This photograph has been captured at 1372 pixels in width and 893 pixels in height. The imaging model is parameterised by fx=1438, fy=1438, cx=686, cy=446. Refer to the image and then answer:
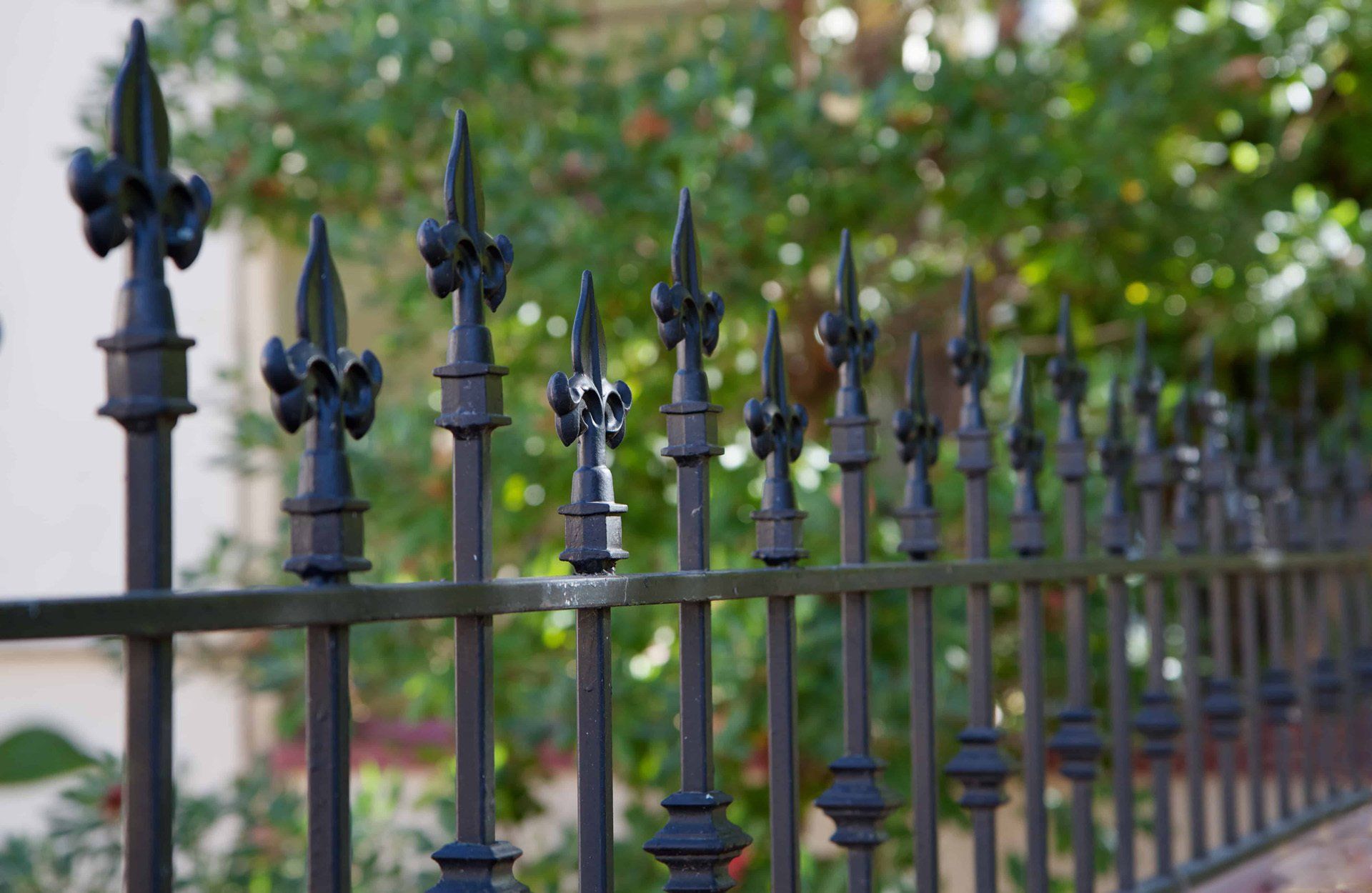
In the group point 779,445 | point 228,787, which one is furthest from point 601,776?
point 228,787

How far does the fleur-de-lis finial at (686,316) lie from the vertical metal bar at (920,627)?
33 cm

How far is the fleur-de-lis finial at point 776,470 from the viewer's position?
1.36 metres

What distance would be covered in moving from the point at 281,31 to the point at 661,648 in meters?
1.61

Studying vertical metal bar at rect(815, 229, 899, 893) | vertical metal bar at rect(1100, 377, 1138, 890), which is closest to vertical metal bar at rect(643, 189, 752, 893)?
vertical metal bar at rect(815, 229, 899, 893)

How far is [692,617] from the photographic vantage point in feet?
4.09

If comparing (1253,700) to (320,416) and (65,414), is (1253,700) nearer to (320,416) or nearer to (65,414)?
(320,416)

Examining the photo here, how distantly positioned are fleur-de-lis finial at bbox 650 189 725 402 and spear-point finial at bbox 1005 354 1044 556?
2.02 ft

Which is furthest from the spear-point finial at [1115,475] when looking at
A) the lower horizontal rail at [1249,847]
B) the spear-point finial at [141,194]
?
the spear-point finial at [141,194]

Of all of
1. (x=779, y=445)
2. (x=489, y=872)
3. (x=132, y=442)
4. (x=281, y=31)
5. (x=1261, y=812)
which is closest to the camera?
(x=132, y=442)

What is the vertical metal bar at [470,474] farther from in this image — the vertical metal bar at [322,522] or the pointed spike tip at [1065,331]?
the pointed spike tip at [1065,331]

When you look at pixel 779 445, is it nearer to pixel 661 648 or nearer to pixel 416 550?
pixel 661 648

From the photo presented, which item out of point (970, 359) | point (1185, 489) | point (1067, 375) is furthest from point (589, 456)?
point (1185, 489)

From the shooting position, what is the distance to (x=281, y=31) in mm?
3205

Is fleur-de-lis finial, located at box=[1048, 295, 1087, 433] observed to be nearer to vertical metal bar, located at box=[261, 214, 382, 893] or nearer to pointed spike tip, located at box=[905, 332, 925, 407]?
pointed spike tip, located at box=[905, 332, 925, 407]
